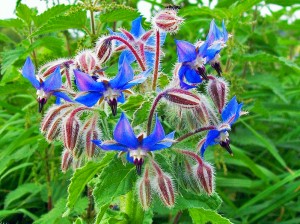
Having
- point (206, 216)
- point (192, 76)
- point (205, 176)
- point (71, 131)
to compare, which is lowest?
point (206, 216)

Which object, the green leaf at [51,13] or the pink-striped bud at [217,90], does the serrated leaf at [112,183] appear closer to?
the pink-striped bud at [217,90]

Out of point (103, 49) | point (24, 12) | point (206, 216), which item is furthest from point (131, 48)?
point (24, 12)

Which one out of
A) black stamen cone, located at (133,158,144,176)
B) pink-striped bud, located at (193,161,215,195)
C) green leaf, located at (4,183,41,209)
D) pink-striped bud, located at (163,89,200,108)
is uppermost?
pink-striped bud, located at (163,89,200,108)

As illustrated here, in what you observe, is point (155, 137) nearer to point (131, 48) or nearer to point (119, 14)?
point (131, 48)

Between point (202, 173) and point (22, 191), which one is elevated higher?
point (202, 173)

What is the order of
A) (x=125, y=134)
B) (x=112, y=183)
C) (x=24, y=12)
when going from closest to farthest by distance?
(x=125, y=134)
(x=112, y=183)
(x=24, y=12)

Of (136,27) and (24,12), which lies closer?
(136,27)

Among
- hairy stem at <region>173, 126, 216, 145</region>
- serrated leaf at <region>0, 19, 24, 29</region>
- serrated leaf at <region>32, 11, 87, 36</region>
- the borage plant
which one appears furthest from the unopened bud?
serrated leaf at <region>0, 19, 24, 29</region>

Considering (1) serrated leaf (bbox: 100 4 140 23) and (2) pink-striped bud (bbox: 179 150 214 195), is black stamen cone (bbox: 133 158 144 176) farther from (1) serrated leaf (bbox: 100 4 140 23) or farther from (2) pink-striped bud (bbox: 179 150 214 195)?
(1) serrated leaf (bbox: 100 4 140 23)
